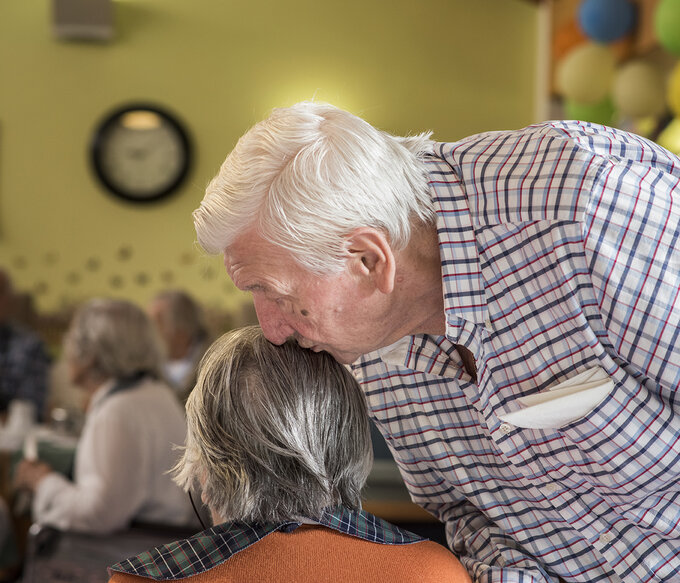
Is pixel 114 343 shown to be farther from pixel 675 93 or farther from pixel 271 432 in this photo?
pixel 675 93

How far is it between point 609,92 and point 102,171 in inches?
115

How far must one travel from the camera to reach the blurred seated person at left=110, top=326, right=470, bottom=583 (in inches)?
46.1

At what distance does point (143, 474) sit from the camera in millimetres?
2672

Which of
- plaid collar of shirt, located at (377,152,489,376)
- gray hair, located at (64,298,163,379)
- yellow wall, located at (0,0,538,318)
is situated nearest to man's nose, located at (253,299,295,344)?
plaid collar of shirt, located at (377,152,489,376)

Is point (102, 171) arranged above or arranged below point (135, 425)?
above

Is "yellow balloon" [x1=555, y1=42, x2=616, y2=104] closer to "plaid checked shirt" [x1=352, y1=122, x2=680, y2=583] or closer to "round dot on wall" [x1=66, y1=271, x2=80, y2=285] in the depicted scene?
"plaid checked shirt" [x1=352, y1=122, x2=680, y2=583]

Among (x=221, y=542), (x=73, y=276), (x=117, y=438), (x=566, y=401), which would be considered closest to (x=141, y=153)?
(x=73, y=276)

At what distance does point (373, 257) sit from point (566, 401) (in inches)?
12.8

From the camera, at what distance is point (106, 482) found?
262 cm

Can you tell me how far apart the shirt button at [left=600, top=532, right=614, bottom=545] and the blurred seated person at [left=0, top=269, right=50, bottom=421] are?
340 centimetres

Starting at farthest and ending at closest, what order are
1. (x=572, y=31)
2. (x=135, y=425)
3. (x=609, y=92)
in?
(x=572, y=31) < (x=609, y=92) < (x=135, y=425)

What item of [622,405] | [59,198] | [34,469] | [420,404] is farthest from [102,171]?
[622,405]

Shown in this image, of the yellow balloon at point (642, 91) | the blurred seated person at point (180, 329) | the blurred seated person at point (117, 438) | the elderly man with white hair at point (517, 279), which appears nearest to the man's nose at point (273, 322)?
the elderly man with white hair at point (517, 279)

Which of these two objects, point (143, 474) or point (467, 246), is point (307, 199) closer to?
point (467, 246)
